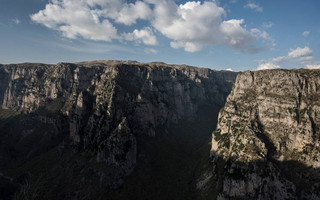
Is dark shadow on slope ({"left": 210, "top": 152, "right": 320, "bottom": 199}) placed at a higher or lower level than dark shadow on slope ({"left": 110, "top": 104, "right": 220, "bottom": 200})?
higher

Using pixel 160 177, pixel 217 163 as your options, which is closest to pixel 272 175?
pixel 217 163

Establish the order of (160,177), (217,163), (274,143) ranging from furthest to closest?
(160,177) < (217,163) < (274,143)

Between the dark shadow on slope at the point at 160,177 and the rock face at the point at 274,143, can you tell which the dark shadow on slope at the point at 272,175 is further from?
the dark shadow on slope at the point at 160,177

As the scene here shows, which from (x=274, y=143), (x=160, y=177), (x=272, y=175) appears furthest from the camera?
(x=160, y=177)

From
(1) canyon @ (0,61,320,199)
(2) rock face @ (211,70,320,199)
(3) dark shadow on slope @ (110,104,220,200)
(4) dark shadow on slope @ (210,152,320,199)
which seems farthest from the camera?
(3) dark shadow on slope @ (110,104,220,200)

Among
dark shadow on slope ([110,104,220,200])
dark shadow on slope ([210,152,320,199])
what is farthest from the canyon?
dark shadow on slope ([110,104,220,200])

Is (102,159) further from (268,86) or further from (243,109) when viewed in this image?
(268,86)

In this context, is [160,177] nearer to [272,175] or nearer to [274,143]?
[272,175]

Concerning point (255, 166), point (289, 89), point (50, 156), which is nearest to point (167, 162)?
point (255, 166)

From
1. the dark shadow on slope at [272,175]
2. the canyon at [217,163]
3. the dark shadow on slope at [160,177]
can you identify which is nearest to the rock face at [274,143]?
the dark shadow on slope at [272,175]

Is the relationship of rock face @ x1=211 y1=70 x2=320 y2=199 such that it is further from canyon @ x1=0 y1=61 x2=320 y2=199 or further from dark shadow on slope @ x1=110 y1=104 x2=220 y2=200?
dark shadow on slope @ x1=110 y1=104 x2=220 y2=200
